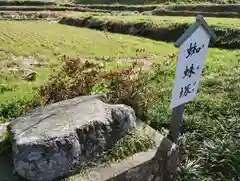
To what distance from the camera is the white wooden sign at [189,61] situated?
13.8ft

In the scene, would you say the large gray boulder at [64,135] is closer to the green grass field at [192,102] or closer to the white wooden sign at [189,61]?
the white wooden sign at [189,61]

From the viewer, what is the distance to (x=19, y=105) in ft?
23.6

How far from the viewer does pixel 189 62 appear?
14.4 ft

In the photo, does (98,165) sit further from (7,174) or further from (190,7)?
(190,7)

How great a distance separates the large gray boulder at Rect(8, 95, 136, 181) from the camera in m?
3.43

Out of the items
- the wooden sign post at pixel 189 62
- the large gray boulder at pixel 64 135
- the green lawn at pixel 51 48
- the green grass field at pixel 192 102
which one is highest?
the wooden sign post at pixel 189 62

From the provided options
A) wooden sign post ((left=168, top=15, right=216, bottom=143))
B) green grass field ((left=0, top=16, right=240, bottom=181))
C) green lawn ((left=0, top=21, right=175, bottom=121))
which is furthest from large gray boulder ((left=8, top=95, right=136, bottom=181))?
green lawn ((left=0, top=21, right=175, bottom=121))

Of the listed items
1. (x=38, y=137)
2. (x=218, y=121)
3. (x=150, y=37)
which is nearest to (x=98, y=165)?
(x=38, y=137)

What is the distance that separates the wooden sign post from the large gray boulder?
67 centimetres

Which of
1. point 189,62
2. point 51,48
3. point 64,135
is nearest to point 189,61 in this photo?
point 189,62

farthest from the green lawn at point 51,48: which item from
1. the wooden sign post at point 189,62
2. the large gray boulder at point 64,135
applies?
the wooden sign post at point 189,62

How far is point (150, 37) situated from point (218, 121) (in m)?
16.1

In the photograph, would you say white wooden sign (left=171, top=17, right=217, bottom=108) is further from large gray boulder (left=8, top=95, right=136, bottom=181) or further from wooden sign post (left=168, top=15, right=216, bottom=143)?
large gray boulder (left=8, top=95, right=136, bottom=181)

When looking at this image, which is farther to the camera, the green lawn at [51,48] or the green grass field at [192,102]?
the green lawn at [51,48]
